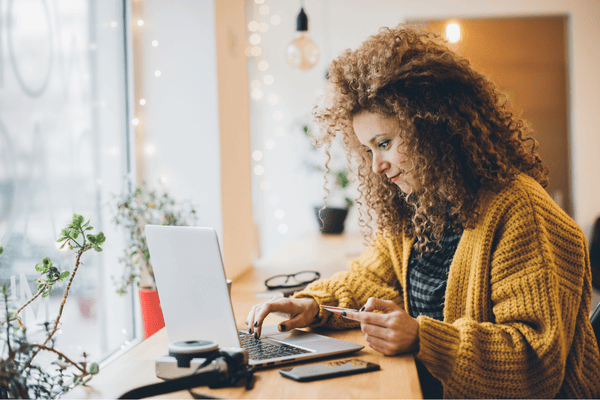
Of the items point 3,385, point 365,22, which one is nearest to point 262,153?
point 365,22

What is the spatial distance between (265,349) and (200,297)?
21 centimetres

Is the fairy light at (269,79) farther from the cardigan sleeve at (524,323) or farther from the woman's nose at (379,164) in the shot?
the cardigan sleeve at (524,323)

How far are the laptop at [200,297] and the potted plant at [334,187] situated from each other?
105 inches

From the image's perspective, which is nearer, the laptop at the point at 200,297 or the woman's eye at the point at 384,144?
the laptop at the point at 200,297

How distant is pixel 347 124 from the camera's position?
1.33 metres

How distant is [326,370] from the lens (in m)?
0.91

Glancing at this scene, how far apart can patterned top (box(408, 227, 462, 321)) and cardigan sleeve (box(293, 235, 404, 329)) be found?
0.07 metres

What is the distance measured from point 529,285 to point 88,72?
1.37 m

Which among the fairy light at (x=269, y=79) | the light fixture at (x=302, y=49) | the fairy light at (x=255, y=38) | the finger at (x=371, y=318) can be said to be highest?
the fairy light at (x=255, y=38)

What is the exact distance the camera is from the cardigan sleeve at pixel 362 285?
125 cm

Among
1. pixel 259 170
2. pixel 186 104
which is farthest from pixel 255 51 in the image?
pixel 186 104

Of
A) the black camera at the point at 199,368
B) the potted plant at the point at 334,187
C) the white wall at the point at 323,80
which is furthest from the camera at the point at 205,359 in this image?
the white wall at the point at 323,80

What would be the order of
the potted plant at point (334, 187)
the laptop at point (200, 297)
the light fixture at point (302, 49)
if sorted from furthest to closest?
the potted plant at point (334, 187)
the light fixture at point (302, 49)
the laptop at point (200, 297)

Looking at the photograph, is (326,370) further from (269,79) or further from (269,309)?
(269,79)
